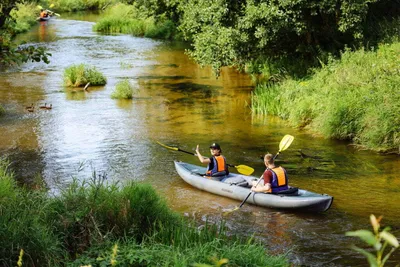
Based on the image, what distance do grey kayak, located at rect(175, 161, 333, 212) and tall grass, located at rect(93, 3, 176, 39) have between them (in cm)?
2198

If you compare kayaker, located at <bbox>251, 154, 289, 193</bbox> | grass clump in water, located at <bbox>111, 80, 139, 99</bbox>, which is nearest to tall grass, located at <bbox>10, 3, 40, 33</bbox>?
grass clump in water, located at <bbox>111, 80, 139, 99</bbox>

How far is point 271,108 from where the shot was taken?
15.7m

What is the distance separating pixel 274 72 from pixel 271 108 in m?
2.82

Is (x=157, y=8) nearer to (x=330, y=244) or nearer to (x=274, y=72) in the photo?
(x=274, y=72)

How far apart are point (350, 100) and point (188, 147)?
3.79 m

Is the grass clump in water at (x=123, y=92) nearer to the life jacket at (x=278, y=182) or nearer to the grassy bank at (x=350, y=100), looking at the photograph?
the grassy bank at (x=350, y=100)

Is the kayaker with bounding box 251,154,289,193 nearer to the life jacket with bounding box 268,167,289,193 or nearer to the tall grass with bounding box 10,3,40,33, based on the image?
the life jacket with bounding box 268,167,289,193

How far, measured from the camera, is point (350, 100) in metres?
13.1

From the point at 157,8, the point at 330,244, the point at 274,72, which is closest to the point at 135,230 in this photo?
the point at 330,244

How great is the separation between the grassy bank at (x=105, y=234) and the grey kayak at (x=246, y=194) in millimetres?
2208

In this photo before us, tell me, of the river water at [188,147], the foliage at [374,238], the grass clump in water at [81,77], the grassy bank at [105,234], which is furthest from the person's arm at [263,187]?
the grass clump in water at [81,77]

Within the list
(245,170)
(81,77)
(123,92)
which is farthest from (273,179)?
(81,77)

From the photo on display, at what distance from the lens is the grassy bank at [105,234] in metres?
5.42

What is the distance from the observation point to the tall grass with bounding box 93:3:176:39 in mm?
32844
